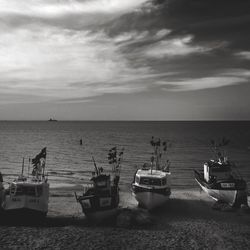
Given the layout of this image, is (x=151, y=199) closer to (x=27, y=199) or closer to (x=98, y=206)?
(x=98, y=206)

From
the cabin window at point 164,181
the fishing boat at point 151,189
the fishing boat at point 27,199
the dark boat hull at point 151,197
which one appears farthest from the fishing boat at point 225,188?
the fishing boat at point 27,199

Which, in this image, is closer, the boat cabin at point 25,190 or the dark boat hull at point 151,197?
the boat cabin at point 25,190

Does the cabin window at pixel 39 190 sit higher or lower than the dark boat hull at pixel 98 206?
higher

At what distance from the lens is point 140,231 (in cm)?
2367

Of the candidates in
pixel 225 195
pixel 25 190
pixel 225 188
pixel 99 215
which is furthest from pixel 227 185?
pixel 25 190

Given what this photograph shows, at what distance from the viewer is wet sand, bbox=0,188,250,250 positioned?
68.0ft

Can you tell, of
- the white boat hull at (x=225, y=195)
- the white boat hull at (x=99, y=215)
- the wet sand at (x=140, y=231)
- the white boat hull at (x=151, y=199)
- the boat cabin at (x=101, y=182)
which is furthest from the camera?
the white boat hull at (x=225, y=195)

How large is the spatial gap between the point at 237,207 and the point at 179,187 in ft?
49.2

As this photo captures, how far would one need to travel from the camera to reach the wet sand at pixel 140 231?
20734mm

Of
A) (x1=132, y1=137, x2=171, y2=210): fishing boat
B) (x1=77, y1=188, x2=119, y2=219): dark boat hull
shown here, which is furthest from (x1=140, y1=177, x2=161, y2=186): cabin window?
(x1=77, y1=188, x2=119, y2=219): dark boat hull

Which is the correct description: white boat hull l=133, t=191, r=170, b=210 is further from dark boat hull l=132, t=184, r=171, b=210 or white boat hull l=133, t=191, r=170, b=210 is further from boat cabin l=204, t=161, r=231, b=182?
boat cabin l=204, t=161, r=231, b=182

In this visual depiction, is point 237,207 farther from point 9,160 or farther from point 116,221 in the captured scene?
point 9,160

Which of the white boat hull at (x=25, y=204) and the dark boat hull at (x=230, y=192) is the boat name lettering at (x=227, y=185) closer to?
the dark boat hull at (x=230, y=192)

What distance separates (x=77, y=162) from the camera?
73.3 m
